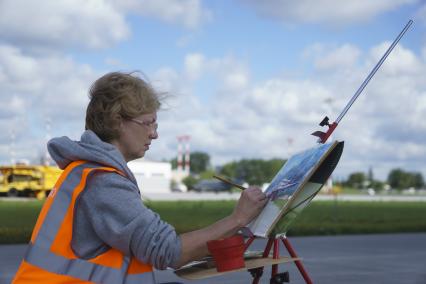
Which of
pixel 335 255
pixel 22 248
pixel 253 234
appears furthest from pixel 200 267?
pixel 22 248

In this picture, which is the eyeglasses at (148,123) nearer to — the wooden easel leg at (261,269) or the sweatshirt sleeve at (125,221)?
the sweatshirt sleeve at (125,221)

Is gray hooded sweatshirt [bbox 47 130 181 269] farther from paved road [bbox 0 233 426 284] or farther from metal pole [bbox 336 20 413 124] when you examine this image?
paved road [bbox 0 233 426 284]

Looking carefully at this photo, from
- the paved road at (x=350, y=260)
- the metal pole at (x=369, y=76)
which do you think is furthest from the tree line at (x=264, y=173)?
the metal pole at (x=369, y=76)

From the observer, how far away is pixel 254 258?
316cm

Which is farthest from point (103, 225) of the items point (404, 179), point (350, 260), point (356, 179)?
point (404, 179)

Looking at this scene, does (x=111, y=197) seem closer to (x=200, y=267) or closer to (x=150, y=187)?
(x=200, y=267)

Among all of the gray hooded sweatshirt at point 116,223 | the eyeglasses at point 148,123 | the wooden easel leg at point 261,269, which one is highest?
the eyeglasses at point 148,123

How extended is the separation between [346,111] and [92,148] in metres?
1.18

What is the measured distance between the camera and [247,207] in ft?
8.73

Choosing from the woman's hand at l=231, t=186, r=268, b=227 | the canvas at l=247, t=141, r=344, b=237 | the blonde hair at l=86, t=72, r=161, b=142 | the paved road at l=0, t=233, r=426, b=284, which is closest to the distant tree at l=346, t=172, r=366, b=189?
the paved road at l=0, t=233, r=426, b=284

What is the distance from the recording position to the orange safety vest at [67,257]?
2439 millimetres

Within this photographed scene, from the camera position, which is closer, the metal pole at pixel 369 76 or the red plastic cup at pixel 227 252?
the red plastic cup at pixel 227 252

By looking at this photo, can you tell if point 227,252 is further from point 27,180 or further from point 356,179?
point 356,179

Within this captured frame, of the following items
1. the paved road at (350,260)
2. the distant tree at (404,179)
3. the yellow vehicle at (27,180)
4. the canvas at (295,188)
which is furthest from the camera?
the distant tree at (404,179)
